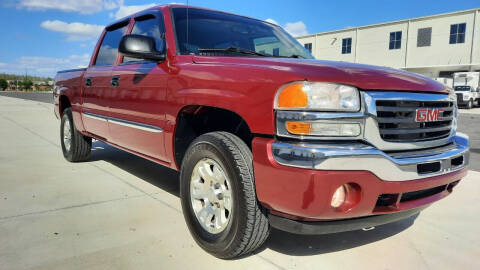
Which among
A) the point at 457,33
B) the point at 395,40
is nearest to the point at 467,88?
the point at 457,33

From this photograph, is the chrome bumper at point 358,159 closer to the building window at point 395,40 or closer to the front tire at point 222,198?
the front tire at point 222,198

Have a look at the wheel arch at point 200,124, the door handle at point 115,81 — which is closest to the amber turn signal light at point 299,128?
the wheel arch at point 200,124

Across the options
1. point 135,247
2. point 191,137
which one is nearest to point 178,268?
point 135,247

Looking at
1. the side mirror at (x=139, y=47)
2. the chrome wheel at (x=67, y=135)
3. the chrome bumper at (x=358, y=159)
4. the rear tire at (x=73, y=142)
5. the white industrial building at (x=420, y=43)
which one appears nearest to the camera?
the chrome bumper at (x=358, y=159)

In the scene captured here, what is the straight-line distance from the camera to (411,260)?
7.91 ft

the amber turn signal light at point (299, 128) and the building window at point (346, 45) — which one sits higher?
the building window at point (346, 45)

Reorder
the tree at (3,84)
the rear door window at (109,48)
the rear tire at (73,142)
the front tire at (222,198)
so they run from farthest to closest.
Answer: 1. the tree at (3,84)
2. the rear tire at (73,142)
3. the rear door window at (109,48)
4. the front tire at (222,198)

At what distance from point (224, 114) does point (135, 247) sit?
3.63ft

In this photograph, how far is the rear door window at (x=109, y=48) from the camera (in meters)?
3.98

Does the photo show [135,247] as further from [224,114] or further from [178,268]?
[224,114]

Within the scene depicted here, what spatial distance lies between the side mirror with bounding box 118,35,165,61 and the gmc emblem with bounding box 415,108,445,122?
1901mm

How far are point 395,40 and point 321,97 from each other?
33.9m

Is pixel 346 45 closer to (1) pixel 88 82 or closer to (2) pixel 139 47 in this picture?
(1) pixel 88 82

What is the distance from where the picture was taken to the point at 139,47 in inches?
109
